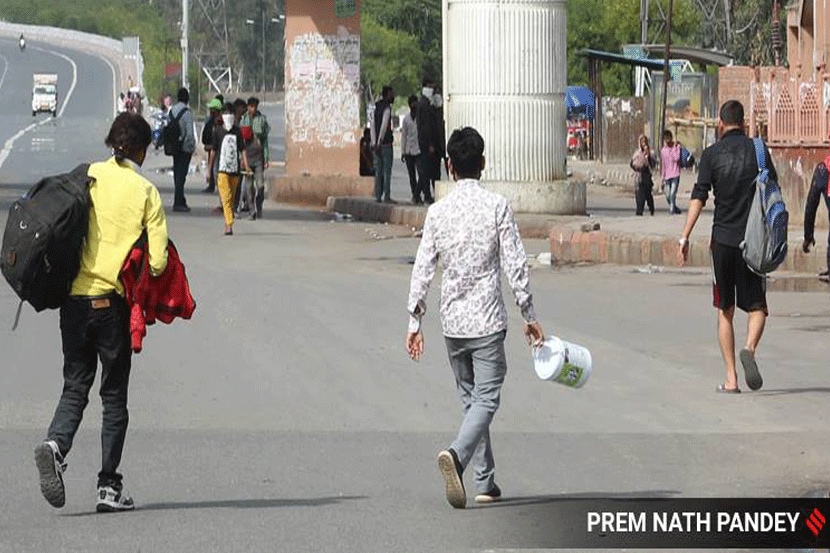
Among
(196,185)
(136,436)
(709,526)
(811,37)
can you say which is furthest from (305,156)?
Result: (709,526)

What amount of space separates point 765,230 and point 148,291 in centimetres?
486

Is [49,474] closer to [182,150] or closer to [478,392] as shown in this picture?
[478,392]

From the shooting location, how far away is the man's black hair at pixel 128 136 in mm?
8547

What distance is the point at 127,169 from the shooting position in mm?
8562

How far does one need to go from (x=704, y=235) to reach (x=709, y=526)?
43.9 ft

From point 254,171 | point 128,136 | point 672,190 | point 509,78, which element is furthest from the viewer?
point 672,190

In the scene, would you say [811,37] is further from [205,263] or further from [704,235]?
[205,263]

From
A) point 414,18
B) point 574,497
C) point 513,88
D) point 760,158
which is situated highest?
point 414,18

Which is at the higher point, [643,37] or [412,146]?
[643,37]

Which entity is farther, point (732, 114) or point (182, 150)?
point (182, 150)

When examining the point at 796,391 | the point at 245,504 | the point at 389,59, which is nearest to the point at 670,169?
the point at 796,391

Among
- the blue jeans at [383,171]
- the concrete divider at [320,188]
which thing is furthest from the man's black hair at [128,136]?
the concrete divider at [320,188]

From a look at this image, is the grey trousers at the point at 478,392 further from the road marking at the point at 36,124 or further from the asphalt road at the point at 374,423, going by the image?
the road marking at the point at 36,124

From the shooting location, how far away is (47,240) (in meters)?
8.23
